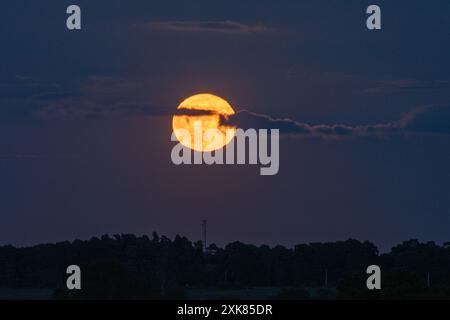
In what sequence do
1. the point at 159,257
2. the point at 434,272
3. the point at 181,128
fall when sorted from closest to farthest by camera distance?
1. the point at 181,128
2. the point at 434,272
3. the point at 159,257

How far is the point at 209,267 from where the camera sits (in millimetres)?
102938

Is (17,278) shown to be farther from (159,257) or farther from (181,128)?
(181,128)

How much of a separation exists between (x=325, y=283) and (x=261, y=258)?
31.0 feet

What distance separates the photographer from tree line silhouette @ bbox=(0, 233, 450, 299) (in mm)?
86938

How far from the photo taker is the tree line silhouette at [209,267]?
86938 millimetres

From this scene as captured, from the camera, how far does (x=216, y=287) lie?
9294 cm

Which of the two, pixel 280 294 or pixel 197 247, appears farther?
pixel 197 247

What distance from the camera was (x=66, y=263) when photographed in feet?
324
